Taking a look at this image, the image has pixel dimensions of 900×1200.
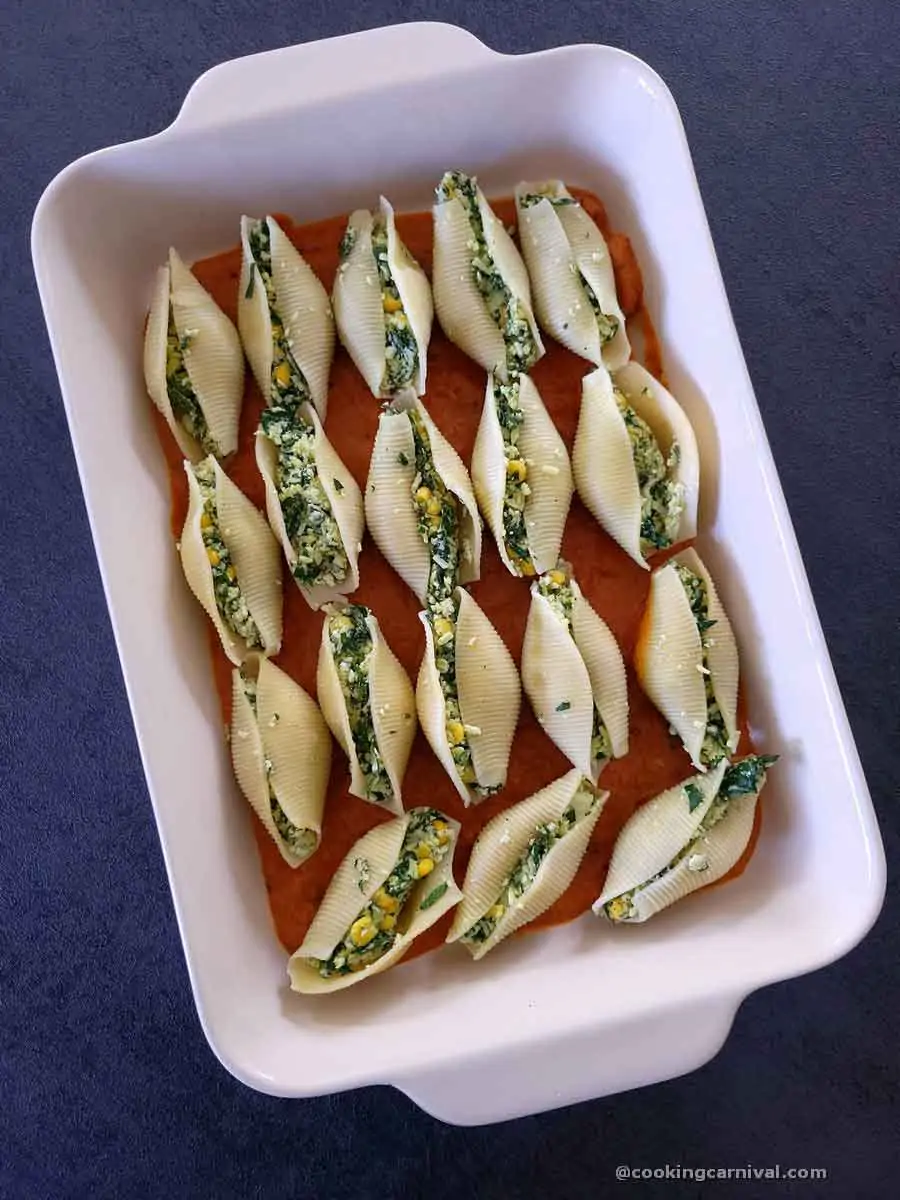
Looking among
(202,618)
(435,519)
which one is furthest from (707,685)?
(202,618)

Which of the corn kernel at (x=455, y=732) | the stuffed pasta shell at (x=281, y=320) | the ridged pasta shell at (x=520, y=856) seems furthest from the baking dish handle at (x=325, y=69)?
the ridged pasta shell at (x=520, y=856)

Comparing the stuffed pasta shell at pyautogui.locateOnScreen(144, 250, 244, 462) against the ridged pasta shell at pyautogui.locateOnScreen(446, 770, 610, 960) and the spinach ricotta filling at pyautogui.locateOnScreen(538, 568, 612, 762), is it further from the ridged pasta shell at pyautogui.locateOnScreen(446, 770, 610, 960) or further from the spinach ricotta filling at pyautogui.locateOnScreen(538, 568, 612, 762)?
the ridged pasta shell at pyautogui.locateOnScreen(446, 770, 610, 960)

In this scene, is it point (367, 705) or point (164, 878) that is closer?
point (367, 705)

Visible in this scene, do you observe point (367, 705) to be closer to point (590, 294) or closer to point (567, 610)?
point (567, 610)

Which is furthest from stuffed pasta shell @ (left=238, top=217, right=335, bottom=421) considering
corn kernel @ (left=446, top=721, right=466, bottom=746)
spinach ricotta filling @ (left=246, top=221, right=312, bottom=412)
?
corn kernel @ (left=446, top=721, right=466, bottom=746)

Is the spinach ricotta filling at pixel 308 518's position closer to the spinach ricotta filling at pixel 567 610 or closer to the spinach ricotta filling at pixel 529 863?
the spinach ricotta filling at pixel 567 610

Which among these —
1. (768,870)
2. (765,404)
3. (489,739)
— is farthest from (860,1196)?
(765,404)
